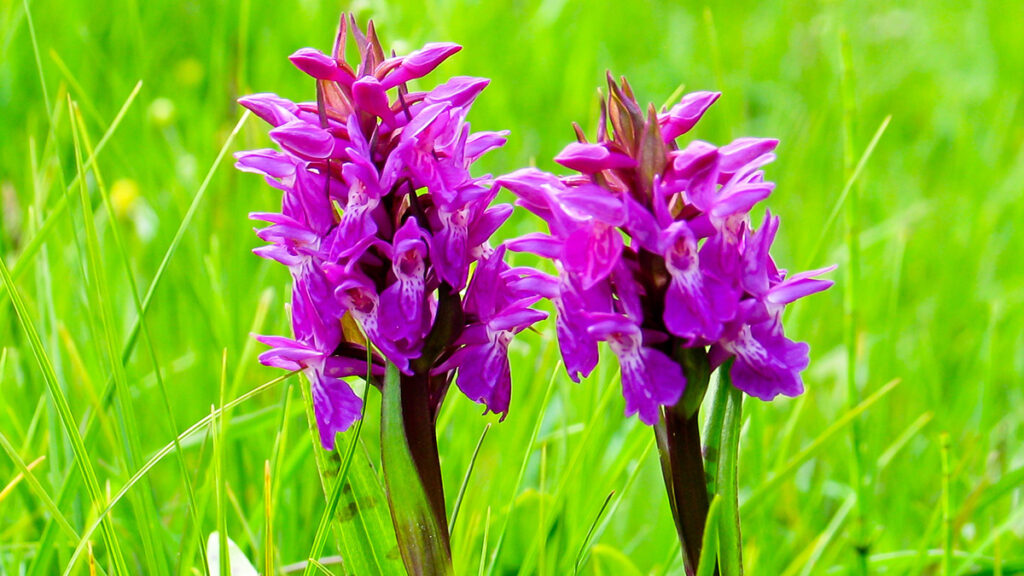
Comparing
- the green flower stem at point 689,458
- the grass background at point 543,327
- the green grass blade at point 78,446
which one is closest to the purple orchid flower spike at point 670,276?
the green flower stem at point 689,458

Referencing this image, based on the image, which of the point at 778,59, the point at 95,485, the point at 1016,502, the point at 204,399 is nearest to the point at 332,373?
the point at 95,485

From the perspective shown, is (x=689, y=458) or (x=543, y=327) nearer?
(x=689, y=458)

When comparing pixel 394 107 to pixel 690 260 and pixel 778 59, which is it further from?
pixel 778 59

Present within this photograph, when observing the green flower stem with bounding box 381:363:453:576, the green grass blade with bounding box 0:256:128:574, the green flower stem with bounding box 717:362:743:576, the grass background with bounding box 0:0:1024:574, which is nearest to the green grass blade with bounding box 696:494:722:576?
the green flower stem with bounding box 717:362:743:576

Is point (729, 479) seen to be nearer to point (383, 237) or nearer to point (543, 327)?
point (383, 237)

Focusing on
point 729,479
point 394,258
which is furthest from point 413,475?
point 729,479

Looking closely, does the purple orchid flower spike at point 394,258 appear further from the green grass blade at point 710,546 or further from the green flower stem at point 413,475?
the green grass blade at point 710,546
